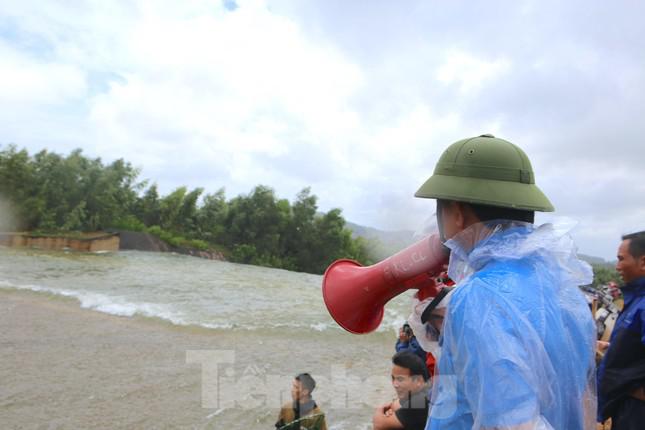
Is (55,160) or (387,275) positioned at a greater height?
(55,160)

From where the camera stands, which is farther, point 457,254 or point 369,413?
point 369,413

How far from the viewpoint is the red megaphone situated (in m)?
1.66

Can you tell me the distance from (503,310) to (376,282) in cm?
78

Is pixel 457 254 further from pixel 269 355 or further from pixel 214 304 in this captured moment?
pixel 214 304

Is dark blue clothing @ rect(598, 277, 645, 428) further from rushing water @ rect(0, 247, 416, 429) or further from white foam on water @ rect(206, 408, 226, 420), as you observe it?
white foam on water @ rect(206, 408, 226, 420)

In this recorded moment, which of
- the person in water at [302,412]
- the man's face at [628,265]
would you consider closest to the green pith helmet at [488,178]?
the man's face at [628,265]

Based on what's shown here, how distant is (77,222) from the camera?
997 inches

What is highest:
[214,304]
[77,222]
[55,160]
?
[55,160]

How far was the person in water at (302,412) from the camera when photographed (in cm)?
388

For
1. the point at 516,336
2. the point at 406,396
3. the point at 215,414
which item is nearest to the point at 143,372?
the point at 215,414

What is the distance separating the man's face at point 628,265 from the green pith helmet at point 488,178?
6.42 feet

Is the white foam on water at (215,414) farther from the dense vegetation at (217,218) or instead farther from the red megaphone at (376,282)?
the dense vegetation at (217,218)

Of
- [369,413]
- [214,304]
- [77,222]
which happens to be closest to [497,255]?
[369,413]

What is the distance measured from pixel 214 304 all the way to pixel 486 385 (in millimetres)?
11881
